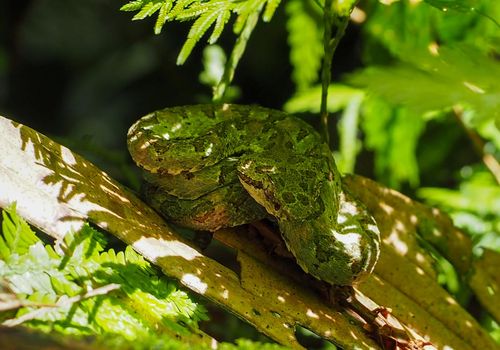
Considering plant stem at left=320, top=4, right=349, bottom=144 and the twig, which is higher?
plant stem at left=320, top=4, right=349, bottom=144

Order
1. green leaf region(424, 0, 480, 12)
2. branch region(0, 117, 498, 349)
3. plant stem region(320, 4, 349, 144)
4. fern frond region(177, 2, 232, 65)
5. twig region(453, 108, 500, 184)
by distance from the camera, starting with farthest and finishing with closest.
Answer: twig region(453, 108, 500, 184)
plant stem region(320, 4, 349, 144)
green leaf region(424, 0, 480, 12)
fern frond region(177, 2, 232, 65)
branch region(0, 117, 498, 349)

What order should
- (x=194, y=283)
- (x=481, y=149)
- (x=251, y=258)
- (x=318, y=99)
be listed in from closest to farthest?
(x=194, y=283) → (x=251, y=258) → (x=481, y=149) → (x=318, y=99)

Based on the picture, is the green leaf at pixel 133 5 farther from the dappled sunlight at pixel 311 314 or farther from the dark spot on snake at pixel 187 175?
the dappled sunlight at pixel 311 314

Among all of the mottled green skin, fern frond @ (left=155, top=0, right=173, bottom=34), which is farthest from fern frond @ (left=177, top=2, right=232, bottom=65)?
the mottled green skin

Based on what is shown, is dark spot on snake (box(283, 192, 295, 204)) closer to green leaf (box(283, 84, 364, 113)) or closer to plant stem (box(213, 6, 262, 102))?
plant stem (box(213, 6, 262, 102))

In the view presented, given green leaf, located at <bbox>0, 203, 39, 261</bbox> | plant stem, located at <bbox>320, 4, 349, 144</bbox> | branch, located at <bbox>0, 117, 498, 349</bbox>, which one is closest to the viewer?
green leaf, located at <bbox>0, 203, 39, 261</bbox>

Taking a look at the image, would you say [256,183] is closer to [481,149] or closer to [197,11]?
[197,11]

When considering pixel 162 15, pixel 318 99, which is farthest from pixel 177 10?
pixel 318 99

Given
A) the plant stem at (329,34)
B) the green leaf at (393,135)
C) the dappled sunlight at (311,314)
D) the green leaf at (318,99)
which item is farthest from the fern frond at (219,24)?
the green leaf at (393,135)

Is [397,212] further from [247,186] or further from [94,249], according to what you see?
[94,249]
